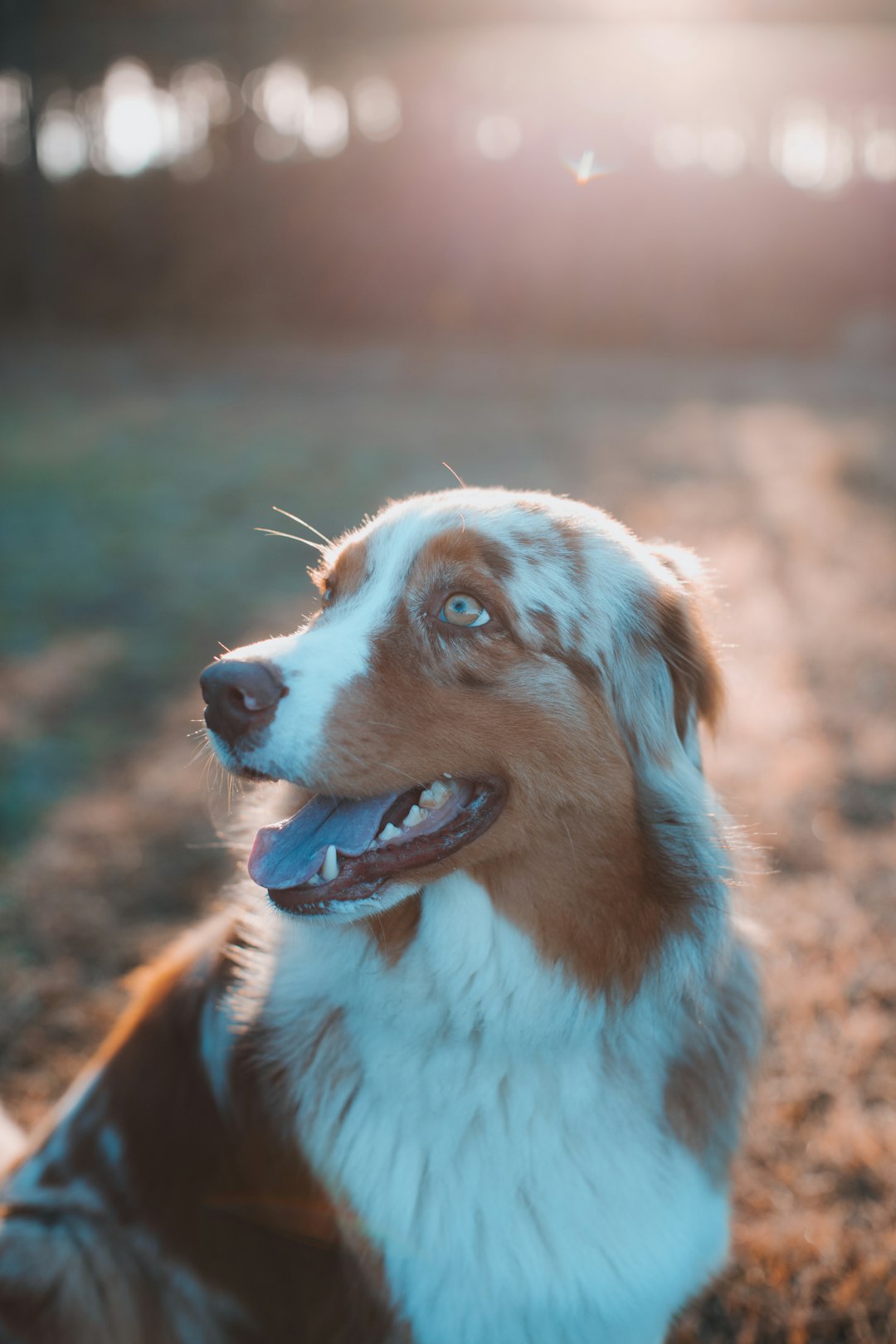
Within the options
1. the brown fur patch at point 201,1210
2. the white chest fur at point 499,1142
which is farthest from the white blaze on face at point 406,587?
the brown fur patch at point 201,1210

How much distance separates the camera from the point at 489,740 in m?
2.11

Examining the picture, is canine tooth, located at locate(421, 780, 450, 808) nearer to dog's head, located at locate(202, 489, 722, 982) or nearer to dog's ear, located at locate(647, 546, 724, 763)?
dog's head, located at locate(202, 489, 722, 982)

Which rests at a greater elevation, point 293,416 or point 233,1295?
point 293,416

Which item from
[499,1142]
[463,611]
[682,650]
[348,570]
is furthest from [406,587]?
[499,1142]

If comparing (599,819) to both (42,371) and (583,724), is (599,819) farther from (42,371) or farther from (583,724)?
(42,371)

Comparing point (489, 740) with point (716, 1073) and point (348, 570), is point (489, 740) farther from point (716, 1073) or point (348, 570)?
point (716, 1073)

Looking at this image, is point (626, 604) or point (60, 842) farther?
point (60, 842)

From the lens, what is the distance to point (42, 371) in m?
14.8

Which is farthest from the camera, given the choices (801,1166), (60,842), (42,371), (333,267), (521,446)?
(333,267)

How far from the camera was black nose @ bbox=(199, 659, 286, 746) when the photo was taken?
1956 millimetres

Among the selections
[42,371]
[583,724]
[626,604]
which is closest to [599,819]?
[583,724]

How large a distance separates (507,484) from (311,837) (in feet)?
26.6

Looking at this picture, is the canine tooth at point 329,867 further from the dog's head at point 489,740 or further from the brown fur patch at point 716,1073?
the brown fur patch at point 716,1073

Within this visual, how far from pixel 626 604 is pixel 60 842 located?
10.2 feet
